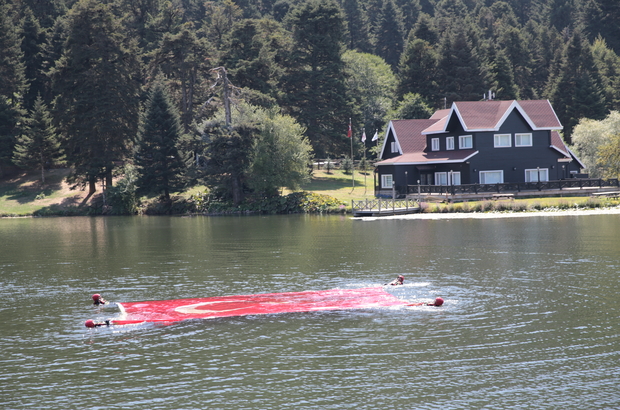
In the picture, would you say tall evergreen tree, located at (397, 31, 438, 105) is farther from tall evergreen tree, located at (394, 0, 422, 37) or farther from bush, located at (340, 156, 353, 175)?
tall evergreen tree, located at (394, 0, 422, 37)

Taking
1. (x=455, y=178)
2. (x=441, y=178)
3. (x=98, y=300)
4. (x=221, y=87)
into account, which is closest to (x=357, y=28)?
(x=221, y=87)

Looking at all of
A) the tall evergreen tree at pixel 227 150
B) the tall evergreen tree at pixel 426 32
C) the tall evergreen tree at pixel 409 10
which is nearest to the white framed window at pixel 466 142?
the tall evergreen tree at pixel 227 150

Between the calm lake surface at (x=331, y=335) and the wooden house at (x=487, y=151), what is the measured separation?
3210 centimetres

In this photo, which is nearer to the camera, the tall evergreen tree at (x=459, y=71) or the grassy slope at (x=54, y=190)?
the grassy slope at (x=54, y=190)

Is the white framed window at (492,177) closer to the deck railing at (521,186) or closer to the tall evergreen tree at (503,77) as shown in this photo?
the deck railing at (521,186)

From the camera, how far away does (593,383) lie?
13.7 m

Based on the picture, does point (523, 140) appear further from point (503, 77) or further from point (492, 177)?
point (503, 77)

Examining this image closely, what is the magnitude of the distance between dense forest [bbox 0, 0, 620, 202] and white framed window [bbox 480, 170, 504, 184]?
15.2 m

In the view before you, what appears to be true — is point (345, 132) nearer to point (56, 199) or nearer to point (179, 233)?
point (56, 199)

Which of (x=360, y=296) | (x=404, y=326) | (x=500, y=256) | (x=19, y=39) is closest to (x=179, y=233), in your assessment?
(x=500, y=256)

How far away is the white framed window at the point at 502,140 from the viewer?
224 feet

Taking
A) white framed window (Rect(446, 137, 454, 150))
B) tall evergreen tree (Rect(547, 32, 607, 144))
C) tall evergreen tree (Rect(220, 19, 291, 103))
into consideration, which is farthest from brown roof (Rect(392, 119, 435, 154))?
tall evergreen tree (Rect(547, 32, 607, 144))

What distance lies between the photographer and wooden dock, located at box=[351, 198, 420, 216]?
59.8m

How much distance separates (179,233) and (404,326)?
33072 mm
